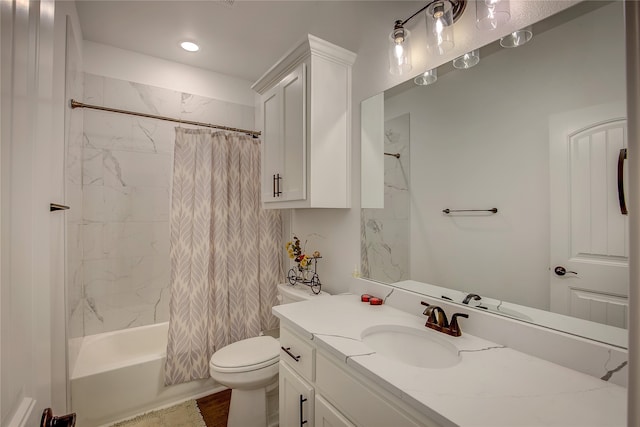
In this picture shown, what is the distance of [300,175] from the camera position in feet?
5.49

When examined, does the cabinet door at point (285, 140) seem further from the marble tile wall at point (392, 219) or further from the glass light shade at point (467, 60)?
the glass light shade at point (467, 60)

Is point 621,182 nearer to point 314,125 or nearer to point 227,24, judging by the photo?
point 314,125

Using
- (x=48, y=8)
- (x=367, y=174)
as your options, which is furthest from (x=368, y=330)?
(x=48, y=8)

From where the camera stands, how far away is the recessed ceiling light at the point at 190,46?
7.53 feet

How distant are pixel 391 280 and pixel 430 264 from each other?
24 centimetres

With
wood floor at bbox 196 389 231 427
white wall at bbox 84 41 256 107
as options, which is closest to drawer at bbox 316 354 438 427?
wood floor at bbox 196 389 231 427

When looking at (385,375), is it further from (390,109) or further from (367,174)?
(390,109)

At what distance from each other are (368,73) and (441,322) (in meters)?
1.33

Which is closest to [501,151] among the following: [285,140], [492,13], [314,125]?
[492,13]

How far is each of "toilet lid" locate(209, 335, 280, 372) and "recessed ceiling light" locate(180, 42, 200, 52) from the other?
7.50ft

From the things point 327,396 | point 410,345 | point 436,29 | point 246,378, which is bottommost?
point 246,378

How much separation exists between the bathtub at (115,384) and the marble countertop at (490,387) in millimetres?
1520

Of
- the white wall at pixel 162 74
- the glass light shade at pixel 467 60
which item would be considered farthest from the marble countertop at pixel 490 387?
the white wall at pixel 162 74

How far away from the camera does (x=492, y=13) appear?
1028 millimetres
